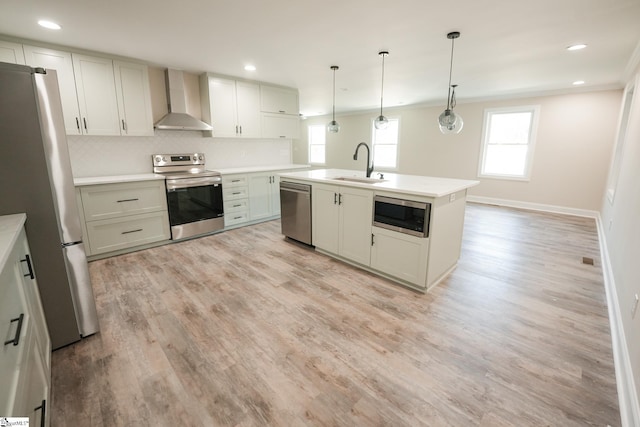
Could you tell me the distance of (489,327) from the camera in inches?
85.4

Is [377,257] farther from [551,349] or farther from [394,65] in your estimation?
[394,65]

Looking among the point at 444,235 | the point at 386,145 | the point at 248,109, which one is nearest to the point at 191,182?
the point at 248,109

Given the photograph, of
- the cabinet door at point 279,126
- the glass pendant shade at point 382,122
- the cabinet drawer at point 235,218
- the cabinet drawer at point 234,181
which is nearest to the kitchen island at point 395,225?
the glass pendant shade at point 382,122

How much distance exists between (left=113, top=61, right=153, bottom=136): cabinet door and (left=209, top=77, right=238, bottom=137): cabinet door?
88 centimetres

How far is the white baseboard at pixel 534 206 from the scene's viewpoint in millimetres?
5518

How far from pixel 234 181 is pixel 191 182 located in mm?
714

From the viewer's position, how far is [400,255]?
8.98 ft

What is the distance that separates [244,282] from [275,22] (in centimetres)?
252

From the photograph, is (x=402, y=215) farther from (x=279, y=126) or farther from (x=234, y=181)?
(x=279, y=126)

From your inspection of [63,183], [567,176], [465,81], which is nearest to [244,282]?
[63,183]

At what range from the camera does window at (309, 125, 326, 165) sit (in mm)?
10216

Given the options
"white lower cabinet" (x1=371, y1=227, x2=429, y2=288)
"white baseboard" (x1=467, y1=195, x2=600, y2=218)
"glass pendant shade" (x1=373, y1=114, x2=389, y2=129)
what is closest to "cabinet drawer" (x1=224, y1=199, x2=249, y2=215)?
"glass pendant shade" (x1=373, y1=114, x2=389, y2=129)

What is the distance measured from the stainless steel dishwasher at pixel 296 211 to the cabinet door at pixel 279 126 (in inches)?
67.4

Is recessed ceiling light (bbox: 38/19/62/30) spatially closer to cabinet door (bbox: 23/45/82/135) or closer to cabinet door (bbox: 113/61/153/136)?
cabinet door (bbox: 23/45/82/135)
